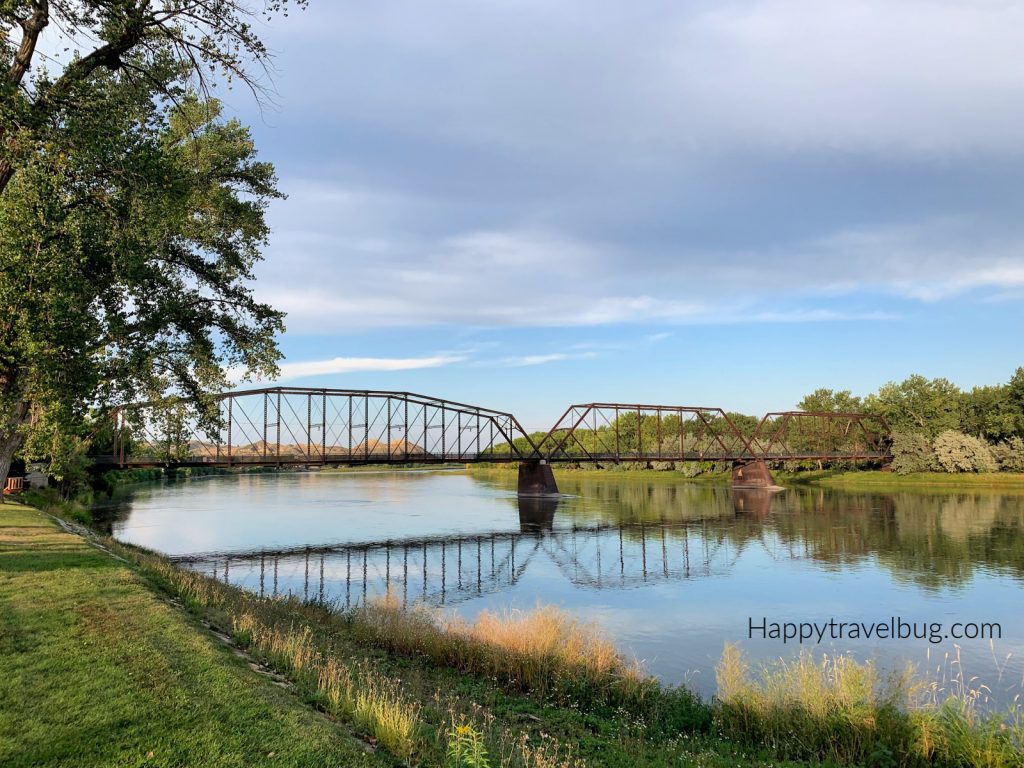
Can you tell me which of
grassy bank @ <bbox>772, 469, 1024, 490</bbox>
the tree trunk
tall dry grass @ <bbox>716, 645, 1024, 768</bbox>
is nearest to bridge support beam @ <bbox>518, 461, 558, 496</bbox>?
grassy bank @ <bbox>772, 469, 1024, 490</bbox>

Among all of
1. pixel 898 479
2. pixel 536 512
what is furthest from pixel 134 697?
pixel 898 479

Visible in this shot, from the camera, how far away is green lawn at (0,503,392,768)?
7.28 meters

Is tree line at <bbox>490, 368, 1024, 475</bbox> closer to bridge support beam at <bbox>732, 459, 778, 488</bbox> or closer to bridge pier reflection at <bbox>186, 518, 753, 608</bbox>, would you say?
bridge support beam at <bbox>732, 459, 778, 488</bbox>

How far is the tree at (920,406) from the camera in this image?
106m

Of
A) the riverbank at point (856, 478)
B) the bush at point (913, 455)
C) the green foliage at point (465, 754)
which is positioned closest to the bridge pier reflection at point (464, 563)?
the green foliage at point (465, 754)

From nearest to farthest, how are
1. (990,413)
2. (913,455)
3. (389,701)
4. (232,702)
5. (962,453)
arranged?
(232,702)
(389,701)
(962,453)
(990,413)
(913,455)

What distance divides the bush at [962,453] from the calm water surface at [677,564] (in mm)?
26117

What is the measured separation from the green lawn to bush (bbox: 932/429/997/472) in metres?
109

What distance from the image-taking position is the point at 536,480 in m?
91.2

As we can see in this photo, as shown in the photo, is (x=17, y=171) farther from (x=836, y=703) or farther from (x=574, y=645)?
(x=836, y=703)

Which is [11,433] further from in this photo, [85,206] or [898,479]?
[898,479]

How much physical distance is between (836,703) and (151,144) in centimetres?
1932

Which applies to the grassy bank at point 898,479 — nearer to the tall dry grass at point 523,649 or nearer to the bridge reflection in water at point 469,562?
the bridge reflection in water at point 469,562

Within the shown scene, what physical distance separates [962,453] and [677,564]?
81.7 meters
